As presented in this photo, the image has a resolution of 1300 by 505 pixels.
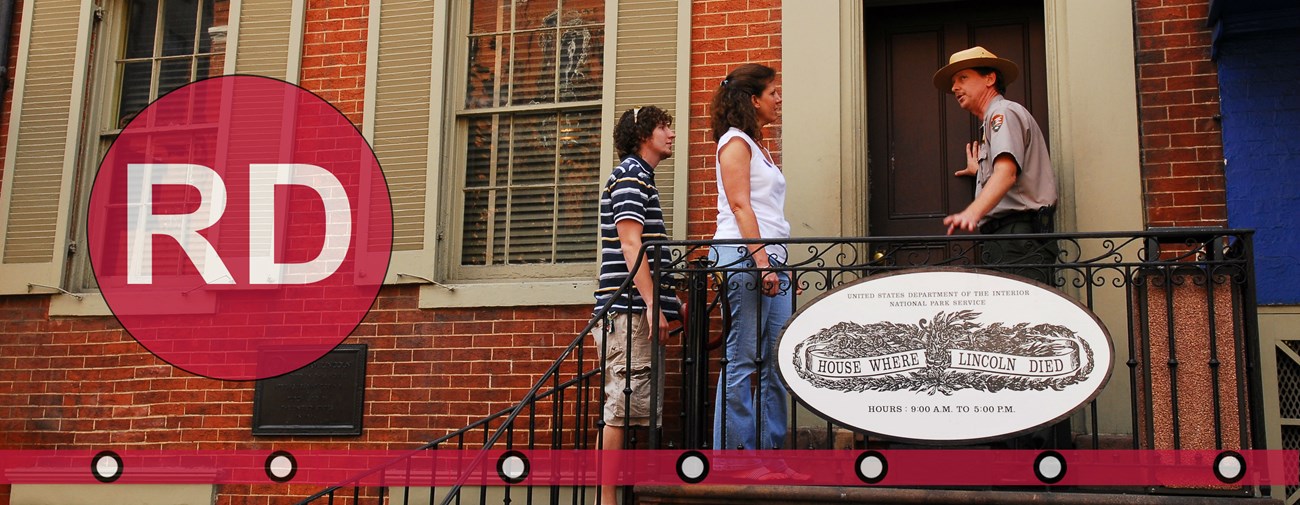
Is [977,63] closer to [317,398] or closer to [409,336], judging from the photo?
[409,336]

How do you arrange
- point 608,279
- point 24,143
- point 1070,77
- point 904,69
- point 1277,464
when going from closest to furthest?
1. point 1277,464
2. point 608,279
3. point 1070,77
4. point 904,69
5. point 24,143

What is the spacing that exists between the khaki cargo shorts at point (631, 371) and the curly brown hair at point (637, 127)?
0.82 metres

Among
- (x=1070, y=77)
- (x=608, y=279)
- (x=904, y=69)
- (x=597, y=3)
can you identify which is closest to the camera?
(x=608, y=279)

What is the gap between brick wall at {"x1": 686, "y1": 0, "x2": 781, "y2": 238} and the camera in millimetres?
6941

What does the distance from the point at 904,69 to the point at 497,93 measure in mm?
2353

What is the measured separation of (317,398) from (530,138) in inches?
75.6

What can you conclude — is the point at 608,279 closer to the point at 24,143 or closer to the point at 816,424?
the point at 816,424

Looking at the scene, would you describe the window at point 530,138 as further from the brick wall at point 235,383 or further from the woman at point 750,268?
the woman at point 750,268

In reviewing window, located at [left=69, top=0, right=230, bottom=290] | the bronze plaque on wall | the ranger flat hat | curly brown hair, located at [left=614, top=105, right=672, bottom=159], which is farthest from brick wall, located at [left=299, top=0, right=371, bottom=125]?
the ranger flat hat

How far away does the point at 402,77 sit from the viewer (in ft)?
24.8

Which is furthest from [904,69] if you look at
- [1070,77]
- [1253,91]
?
[1253,91]

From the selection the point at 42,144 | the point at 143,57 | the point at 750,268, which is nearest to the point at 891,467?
the point at 750,268

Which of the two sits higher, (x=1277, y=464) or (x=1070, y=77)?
(x=1070, y=77)

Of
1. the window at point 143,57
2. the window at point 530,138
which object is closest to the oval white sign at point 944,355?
the window at point 530,138
